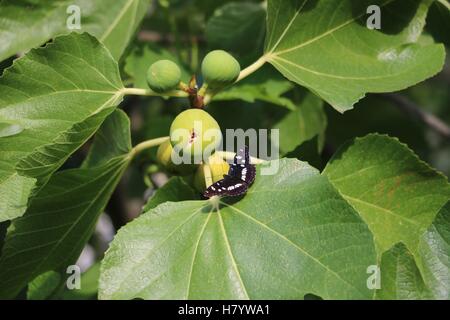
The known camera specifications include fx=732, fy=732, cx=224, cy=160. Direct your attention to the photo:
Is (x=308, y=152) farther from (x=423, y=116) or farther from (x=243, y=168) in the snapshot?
(x=423, y=116)

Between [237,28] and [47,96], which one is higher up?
[237,28]

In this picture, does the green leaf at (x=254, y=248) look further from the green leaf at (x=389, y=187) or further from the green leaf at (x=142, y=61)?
the green leaf at (x=142, y=61)

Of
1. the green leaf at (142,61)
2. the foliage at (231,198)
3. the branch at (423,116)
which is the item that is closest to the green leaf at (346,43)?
the foliage at (231,198)

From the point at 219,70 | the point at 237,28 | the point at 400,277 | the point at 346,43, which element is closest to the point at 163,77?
the point at 219,70

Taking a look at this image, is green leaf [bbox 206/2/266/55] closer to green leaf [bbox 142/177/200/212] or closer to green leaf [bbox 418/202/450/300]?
green leaf [bbox 142/177/200/212]

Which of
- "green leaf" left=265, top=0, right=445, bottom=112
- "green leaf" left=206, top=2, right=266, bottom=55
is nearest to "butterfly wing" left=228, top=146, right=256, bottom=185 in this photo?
"green leaf" left=265, top=0, right=445, bottom=112

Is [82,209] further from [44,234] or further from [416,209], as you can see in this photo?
[416,209]
